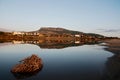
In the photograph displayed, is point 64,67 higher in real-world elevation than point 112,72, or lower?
lower

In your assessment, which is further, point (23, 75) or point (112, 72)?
point (112, 72)

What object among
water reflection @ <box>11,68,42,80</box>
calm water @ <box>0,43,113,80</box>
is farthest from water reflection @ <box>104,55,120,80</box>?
water reflection @ <box>11,68,42,80</box>

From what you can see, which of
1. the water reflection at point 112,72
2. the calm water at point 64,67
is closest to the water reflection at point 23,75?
the calm water at point 64,67

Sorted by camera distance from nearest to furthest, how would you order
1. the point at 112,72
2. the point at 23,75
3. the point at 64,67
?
1. the point at 23,75
2. the point at 112,72
3. the point at 64,67

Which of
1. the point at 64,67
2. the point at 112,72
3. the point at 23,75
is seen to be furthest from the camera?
the point at 64,67

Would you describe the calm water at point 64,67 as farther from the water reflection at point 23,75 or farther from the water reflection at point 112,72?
the water reflection at point 112,72

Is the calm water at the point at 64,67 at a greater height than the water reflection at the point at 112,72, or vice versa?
the water reflection at the point at 112,72

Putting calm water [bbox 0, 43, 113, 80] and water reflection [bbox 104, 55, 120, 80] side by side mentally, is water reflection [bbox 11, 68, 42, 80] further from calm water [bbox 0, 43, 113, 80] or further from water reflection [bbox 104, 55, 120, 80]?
water reflection [bbox 104, 55, 120, 80]

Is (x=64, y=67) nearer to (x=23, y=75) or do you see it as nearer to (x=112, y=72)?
(x=112, y=72)

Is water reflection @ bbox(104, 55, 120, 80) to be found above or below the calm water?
above

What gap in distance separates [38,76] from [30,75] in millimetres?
994

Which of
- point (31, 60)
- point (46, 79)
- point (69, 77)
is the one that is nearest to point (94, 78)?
point (69, 77)

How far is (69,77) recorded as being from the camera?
19625 millimetres

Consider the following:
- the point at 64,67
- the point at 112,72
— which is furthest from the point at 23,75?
the point at 112,72
